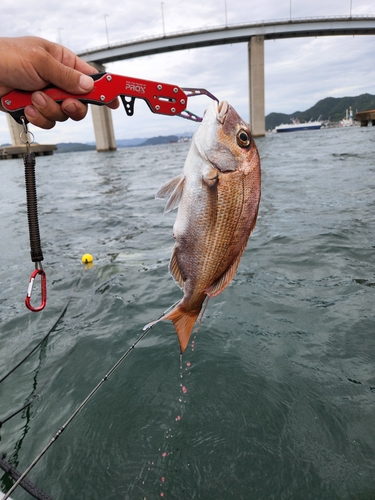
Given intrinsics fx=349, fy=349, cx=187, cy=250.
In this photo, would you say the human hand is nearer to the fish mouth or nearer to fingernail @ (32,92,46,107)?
fingernail @ (32,92,46,107)

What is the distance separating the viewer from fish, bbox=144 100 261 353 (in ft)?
7.57

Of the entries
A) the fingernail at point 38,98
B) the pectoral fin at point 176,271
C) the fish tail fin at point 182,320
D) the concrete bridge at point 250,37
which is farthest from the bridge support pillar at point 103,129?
the fish tail fin at point 182,320

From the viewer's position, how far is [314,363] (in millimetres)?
4324

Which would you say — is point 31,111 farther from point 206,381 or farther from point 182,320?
point 206,381

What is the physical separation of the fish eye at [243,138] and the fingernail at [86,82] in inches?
52.0

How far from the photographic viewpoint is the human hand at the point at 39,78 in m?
2.55

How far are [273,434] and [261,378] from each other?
75cm

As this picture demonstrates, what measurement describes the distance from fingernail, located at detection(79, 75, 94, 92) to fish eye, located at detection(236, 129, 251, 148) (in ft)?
4.34

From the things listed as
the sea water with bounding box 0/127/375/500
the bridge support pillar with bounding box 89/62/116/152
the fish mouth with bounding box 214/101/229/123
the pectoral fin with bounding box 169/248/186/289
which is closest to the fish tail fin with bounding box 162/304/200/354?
the pectoral fin with bounding box 169/248/186/289

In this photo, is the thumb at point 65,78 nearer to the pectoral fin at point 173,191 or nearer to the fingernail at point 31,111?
the fingernail at point 31,111

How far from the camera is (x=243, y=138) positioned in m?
2.31

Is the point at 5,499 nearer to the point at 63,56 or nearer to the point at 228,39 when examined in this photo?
the point at 63,56

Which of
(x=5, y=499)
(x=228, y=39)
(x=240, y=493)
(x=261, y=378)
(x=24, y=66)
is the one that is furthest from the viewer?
(x=228, y=39)

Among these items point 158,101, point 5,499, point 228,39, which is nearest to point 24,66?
point 158,101
